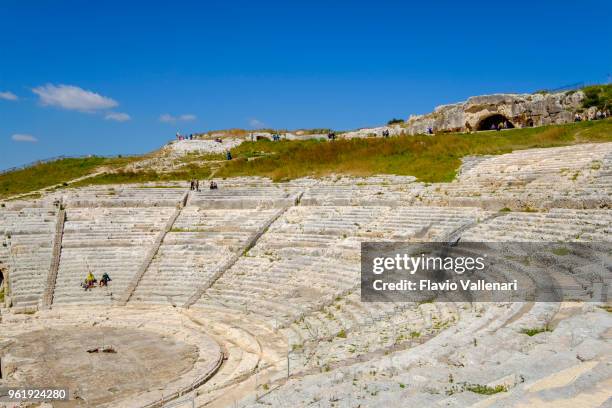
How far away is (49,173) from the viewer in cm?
4034

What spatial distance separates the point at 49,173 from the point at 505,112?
35183mm

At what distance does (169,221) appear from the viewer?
83.7 ft

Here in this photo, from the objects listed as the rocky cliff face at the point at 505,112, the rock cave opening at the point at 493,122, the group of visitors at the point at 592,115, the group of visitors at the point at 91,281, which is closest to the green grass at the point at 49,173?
the group of visitors at the point at 91,281

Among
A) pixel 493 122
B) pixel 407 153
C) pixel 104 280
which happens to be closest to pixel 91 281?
pixel 104 280

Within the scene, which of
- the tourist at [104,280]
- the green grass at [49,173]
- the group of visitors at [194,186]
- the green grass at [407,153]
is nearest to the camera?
the tourist at [104,280]

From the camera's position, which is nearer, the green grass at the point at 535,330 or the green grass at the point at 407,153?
the green grass at the point at 535,330

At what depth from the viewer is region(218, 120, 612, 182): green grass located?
27.9m

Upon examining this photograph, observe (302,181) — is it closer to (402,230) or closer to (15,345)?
(402,230)

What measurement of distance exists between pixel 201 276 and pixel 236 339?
6260 mm

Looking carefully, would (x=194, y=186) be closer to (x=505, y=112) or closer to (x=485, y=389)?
(x=505, y=112)

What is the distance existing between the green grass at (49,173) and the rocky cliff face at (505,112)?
26399mm

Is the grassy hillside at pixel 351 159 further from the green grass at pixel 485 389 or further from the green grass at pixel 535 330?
the green grass at pixel 485 389

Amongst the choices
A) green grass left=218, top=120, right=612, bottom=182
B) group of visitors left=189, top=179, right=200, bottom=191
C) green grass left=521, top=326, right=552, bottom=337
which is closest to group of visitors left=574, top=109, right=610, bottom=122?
green grass left=218, top=120, right=612, bottom=182

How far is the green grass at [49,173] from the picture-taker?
114 feet
